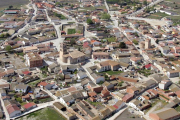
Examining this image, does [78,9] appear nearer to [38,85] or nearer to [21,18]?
[21,18]

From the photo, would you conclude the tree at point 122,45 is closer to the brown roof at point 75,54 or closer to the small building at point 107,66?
the small building at point 107,66

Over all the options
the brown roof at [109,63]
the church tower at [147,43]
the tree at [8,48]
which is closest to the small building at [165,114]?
the brown roof at [109,63]

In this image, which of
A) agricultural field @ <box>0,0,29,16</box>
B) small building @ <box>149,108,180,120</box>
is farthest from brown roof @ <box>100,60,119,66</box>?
agricultural field @ <box>0,0,29,16</box>

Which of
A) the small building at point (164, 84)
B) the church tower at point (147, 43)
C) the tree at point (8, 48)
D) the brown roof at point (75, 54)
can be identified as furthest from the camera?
the church tower at point (147, 43)

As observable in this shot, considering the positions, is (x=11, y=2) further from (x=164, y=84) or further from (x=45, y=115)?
(x=164, y=84)

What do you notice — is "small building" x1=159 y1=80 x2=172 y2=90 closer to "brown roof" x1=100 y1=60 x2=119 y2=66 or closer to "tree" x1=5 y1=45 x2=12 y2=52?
"brown roof" x1=100 y1=60 x2=119 y2=66

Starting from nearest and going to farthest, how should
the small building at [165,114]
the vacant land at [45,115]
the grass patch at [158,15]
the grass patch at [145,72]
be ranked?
the small building at [165,114], the vacant land at [45,115], the grass patch at [145,72], the grass patch at [158,15]

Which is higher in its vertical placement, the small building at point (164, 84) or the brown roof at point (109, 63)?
the brown roof at point (109, 63)

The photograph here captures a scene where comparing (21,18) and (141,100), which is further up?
(21,18)

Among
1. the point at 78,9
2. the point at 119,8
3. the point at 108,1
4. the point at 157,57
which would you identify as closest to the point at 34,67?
the point at 157,57
